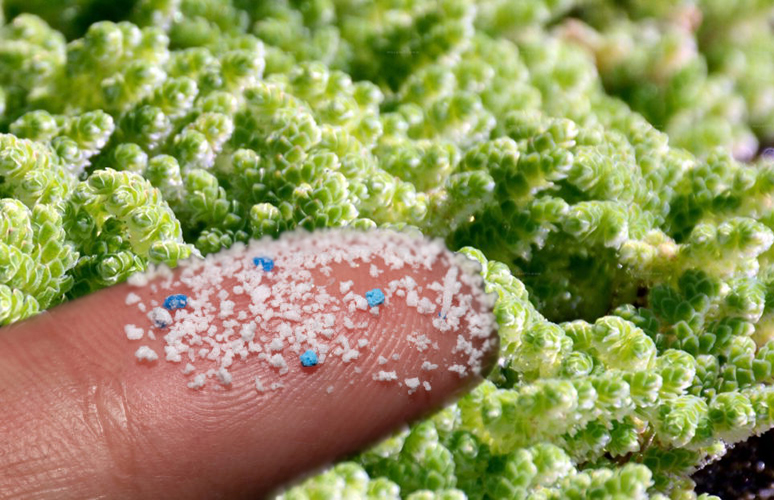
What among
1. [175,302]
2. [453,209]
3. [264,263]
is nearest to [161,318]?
[175,302]

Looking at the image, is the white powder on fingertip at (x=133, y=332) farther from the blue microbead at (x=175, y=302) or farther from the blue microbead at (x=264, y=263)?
the blue microbead at (x=264, y=263)

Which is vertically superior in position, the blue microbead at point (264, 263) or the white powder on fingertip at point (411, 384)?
the blue microbead at point (264, 263)

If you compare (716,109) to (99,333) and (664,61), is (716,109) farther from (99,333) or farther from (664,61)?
(99,333)

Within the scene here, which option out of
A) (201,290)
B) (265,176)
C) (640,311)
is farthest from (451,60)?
(201,290)

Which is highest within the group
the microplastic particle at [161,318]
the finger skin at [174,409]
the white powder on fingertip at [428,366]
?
the white powder on fingertip at [428,366]

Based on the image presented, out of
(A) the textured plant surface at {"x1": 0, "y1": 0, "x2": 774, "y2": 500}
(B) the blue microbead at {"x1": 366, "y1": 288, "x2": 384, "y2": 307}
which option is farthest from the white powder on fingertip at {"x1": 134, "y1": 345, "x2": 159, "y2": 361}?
(B) the blue microbead at {"x1": 366, "y1": 288, "x2": 384, "y2": 307}

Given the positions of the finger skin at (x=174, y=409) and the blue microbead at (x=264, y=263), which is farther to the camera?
the blue microbead at (x=264, y=263)

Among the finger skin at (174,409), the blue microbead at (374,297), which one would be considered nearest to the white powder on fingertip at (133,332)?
the finger skin at (174,409)
